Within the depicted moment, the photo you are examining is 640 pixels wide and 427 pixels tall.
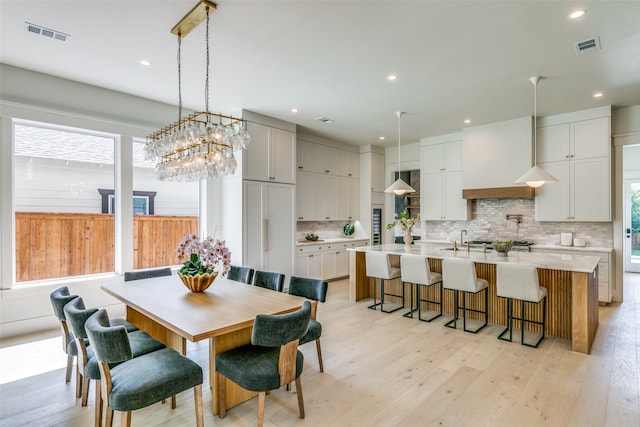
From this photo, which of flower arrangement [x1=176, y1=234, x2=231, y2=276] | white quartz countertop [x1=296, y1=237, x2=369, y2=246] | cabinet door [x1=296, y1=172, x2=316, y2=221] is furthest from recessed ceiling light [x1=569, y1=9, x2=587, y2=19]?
white quartz countertop [x1=296, y1=237, x2=369, y2=246]

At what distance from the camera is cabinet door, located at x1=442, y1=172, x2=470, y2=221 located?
6.49 meters

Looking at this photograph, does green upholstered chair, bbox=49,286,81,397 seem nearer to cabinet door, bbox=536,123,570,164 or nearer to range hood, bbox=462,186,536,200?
range hood, bbox=462,186,536,200

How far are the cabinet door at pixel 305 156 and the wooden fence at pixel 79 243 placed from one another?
2548 mm

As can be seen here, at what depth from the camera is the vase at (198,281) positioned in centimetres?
286

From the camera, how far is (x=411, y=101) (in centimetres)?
480

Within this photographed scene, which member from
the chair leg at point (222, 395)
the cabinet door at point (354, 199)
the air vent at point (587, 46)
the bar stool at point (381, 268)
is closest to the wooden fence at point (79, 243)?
the bar stool at point (381, 268)

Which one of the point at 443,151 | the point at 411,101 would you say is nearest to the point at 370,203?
the point at 443,151

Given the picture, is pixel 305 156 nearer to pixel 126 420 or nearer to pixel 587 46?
pixel 587 46

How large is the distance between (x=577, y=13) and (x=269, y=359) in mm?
3563

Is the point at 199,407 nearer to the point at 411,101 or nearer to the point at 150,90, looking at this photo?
the point at 150,90

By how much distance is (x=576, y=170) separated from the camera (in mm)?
5273

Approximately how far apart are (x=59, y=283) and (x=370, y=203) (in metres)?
5.76

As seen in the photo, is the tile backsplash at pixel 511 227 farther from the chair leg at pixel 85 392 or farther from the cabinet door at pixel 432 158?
the chair leg at pixel 85 392

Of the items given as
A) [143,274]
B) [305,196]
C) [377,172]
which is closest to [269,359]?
[143,274]
